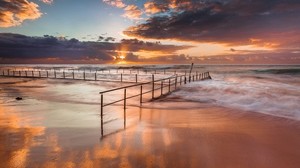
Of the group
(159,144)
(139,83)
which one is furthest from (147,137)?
(139,83)

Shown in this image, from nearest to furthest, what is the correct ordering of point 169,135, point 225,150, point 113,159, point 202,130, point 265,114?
point 113,159 → point 225,150 → point 169,135 → point 202,130 → point 265,114

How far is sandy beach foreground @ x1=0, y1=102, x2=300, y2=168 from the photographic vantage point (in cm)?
528

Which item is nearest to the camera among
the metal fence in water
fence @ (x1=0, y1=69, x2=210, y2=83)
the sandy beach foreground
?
the sandy beach foreground

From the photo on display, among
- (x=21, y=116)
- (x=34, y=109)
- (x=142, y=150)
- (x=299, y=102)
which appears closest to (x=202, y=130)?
(x=142, y=150)

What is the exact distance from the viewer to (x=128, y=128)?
7.96 metres

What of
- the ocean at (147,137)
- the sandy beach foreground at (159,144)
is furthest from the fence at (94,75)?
the sandy beach foreground at (159,144)

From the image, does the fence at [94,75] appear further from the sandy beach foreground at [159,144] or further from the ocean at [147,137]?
the sandy beach foreground at [159,144]

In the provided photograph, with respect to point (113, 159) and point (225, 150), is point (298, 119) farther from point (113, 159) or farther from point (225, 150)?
point (113, 159)

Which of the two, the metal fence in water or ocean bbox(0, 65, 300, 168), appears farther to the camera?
the metal fence in water

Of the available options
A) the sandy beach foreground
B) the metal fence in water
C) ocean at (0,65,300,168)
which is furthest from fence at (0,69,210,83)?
the sandy beach foreground

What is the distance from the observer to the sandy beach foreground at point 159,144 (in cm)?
528

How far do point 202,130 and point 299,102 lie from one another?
9630mm

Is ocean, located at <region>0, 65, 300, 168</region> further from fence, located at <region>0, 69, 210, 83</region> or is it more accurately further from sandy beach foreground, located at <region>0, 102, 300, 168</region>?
fence, located at <region>0, 69, 210, 83</region>

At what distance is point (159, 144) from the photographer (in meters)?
6.40
